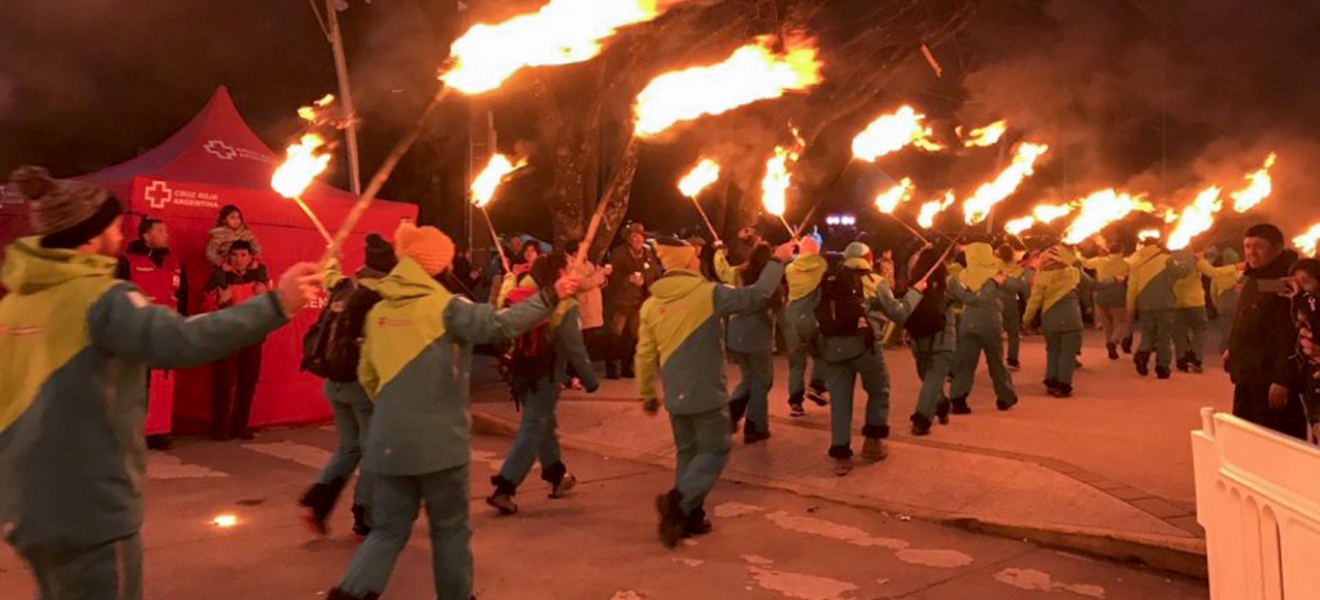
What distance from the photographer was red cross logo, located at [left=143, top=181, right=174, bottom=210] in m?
9.46

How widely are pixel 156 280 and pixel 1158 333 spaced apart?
11.5 m

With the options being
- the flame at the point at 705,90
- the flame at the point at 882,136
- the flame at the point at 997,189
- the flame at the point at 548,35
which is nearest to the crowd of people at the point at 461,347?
the flame at the point at 997,189

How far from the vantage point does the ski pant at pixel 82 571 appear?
3.14m

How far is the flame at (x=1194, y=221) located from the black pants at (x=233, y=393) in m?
11.1

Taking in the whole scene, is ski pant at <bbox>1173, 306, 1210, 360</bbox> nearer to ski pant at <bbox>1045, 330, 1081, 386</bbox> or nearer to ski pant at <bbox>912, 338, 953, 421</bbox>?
ski pant at <bbox>1045, 330, 1081, 386</bbox>

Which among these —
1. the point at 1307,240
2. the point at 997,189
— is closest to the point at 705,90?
the point at 997,189

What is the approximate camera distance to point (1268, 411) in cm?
604

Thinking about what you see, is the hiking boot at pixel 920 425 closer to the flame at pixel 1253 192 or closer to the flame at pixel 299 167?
the flame at pixel 299 167

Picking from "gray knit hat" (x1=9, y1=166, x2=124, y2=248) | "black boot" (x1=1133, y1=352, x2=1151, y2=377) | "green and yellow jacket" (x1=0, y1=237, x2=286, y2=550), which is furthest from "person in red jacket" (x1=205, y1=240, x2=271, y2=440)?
"black boot" (x1=1133, y1=352, x2=1151, y2=377)

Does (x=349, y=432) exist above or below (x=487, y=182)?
below

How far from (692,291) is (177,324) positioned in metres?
3.65

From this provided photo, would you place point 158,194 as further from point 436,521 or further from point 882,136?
point 882,136

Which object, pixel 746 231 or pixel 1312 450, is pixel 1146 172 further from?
pixel 1312 450

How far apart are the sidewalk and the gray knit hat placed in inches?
209
